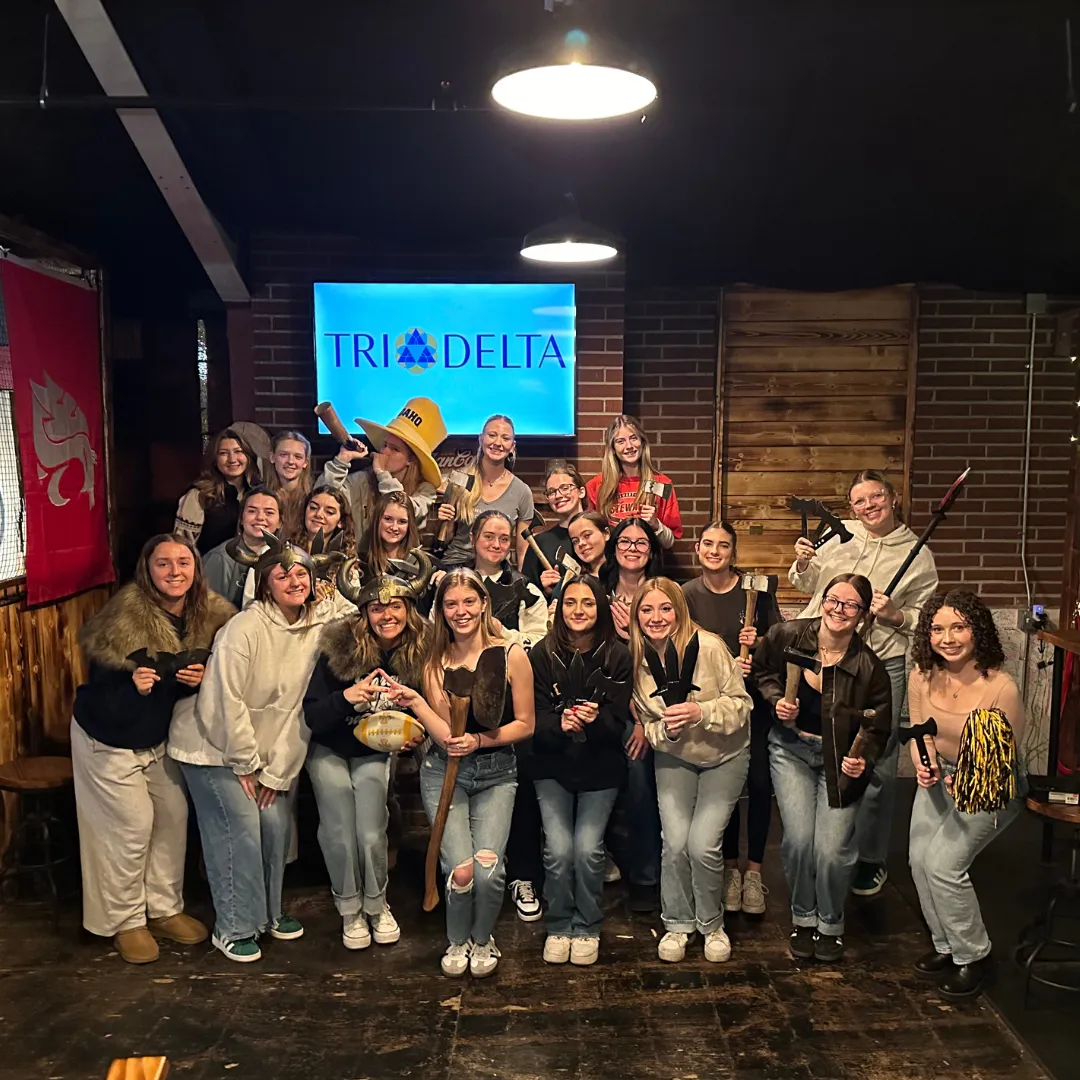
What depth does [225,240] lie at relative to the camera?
5066 millimetres

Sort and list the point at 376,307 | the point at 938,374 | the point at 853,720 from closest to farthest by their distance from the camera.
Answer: the point at 853,720
the point at 376,307
the point at 938,374

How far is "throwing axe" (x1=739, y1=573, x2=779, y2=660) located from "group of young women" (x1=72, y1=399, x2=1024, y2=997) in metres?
0.18

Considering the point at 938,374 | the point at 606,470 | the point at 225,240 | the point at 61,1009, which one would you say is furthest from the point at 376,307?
the point at 61,1009

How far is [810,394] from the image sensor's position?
5855mm

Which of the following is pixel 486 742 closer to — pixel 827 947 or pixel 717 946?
pixel 717 946

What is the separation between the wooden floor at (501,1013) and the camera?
3131mm

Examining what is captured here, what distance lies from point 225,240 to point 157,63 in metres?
1.09

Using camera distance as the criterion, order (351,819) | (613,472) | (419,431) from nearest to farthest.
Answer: (351,819)
(613,472)
(419,431)

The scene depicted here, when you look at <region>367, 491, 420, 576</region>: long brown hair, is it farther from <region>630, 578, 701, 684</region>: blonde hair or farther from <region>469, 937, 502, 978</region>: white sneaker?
<region>469, 937, 502, 978</region>: white sneaker

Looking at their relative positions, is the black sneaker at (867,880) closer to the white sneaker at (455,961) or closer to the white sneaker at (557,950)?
the white sneaker at (557,950)

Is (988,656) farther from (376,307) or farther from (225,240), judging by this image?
(225,240)

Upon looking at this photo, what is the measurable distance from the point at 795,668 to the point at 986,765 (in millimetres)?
701

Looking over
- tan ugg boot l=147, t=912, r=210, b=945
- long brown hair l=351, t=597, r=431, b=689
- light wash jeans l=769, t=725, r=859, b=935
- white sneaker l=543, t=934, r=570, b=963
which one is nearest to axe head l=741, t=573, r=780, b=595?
light wash jeans l=769, t=725, r=859, b=935

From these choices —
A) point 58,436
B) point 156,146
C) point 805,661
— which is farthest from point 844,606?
point 58,436
